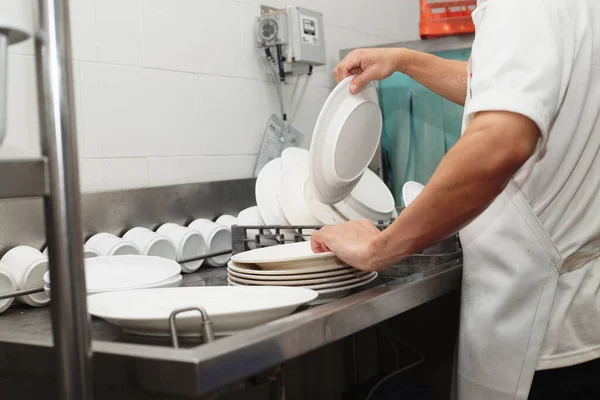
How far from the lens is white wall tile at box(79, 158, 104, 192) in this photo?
1.71 m

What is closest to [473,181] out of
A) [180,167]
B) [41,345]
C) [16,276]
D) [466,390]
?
[466,390]

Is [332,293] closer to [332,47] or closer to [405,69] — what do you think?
[405,69]

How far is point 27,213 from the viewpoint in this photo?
1.47 meters

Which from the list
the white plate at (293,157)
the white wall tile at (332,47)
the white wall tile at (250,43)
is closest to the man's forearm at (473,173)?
the white plate at (293,157)

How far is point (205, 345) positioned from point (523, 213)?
629mm

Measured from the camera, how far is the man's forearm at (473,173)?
1022mm

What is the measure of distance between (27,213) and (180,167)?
1.85ft

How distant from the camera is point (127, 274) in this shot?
1353 mm

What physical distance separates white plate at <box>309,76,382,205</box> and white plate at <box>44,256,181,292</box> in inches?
14.7

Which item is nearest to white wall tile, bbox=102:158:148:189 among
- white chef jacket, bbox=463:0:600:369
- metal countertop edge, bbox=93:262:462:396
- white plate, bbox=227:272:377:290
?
white plate, bbox=227:272:377:290

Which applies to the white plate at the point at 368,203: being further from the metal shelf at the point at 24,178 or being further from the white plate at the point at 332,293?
A: the metal shelf at the point at 24,178

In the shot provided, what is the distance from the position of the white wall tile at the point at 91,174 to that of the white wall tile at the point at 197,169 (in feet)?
0.52

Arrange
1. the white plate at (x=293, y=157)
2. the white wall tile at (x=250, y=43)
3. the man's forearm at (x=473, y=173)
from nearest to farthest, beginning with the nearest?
the man's forearm at (x=473, y=173)
the white plate at (x=293, y=157)
the white wall tile at (x=250, y=43)

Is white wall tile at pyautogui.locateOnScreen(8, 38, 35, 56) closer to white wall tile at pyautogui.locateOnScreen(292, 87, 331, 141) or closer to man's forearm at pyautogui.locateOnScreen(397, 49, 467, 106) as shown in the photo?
man's forearm at pyautogui.locateOnScreen(397, 49, 467, 106)
